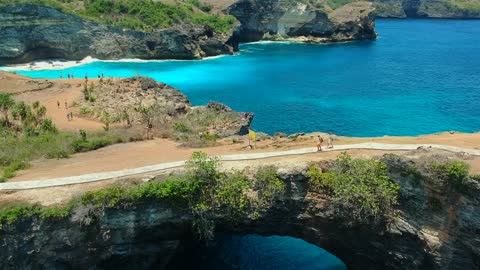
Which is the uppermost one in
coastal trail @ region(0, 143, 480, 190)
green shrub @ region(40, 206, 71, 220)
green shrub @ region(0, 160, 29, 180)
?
coastal trail @ region(0, 143, 480, 190)

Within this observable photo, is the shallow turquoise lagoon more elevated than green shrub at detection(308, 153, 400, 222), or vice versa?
green shrub at detection(308, 153, 400, 222)

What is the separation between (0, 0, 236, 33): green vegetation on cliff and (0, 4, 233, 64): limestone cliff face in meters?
2.34

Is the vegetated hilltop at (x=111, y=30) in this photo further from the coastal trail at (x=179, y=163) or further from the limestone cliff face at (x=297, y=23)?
the coastal trail at (x=179, y=163)

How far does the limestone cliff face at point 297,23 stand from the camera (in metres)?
143

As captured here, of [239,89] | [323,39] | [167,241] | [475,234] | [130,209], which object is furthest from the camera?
[323,39]

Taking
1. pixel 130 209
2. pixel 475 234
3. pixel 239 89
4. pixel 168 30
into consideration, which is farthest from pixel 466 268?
pixel 168 30

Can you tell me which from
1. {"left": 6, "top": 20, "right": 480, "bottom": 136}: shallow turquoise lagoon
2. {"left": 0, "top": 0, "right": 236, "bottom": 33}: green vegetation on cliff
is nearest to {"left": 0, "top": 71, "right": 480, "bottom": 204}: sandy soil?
{"left": 6, "top": 20, "right": 480, "bottom": 136}: shallow turquoise lagoon

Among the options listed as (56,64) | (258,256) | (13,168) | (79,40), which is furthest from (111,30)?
(258,256)

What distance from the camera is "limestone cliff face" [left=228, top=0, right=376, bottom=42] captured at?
470ft

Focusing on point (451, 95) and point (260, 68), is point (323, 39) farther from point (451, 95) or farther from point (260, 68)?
point (451, 95)

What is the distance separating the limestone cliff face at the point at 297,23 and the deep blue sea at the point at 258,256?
11074 centimetres

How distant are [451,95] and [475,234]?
172 feet

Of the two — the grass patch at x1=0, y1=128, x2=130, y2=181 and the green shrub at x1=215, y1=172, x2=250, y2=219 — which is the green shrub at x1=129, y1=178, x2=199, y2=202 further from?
the grass patch at x1=0, y1=128, x2=130, y2=181

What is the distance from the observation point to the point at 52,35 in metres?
104
